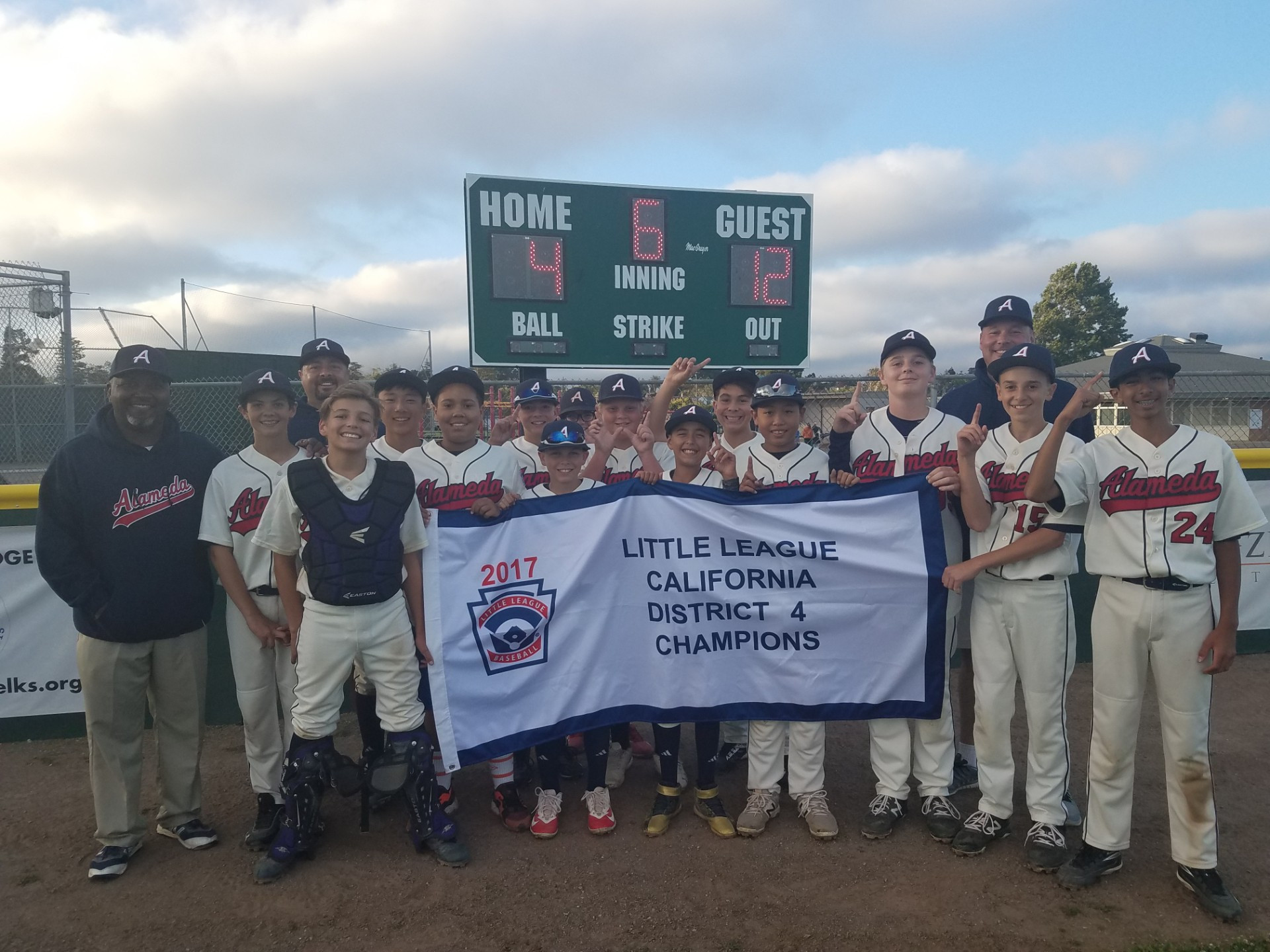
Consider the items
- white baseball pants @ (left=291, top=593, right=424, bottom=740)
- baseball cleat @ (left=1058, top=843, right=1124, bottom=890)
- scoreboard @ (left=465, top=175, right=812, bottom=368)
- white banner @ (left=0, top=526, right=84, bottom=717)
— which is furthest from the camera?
scoreboard @ (left=465, top=175, right=812, bottom=368)

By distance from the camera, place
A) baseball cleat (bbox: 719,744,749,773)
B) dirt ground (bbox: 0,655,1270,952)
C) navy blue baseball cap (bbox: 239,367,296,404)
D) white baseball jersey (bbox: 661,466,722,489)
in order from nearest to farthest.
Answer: dirt ground (bbox: 0,655,1270,952) < navy blue baseball cap (bbox: 239,367,296,404) < white baseball jersey (bbox: 661,466,722,489) < baseball cleat (bbox: 719,744,749,773)

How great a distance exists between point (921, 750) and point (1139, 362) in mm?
2024

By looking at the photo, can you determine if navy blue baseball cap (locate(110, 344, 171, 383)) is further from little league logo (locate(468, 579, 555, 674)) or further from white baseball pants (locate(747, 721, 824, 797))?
white baseball pants (locate(747, 721, 824, 797))

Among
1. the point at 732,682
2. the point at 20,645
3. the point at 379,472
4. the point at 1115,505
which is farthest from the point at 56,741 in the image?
the point at 1115,505

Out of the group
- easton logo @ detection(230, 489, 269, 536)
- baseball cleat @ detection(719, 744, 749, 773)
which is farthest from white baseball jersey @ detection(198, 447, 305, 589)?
baseball cleat @ detection(719, 744, 749, 773)

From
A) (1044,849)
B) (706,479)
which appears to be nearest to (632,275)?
(706,479)

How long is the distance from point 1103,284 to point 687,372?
40.8m

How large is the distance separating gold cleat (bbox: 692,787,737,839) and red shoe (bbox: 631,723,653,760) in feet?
2.43

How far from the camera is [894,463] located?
3.98 meters

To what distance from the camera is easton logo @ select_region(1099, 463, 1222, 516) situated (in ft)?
10.2

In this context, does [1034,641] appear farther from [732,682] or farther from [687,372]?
[687,372]

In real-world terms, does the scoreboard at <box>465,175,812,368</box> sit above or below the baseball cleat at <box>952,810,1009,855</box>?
above

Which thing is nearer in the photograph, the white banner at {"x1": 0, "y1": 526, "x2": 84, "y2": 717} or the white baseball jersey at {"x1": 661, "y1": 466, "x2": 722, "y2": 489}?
the white baseball jersey at {"x1": 661, "y1": 466, "x2": 722, "y2": 489}

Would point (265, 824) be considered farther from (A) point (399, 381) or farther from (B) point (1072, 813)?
(B) point (1072, 813)
